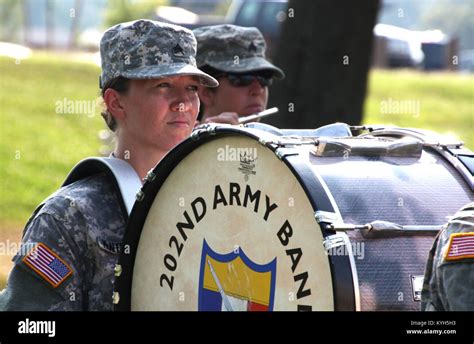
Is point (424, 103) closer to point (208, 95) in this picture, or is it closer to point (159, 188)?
point (208, 95)

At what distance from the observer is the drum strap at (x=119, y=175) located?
3.92m

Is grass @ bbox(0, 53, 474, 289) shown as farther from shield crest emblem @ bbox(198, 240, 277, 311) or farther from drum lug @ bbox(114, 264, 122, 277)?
shield crest emblem @ bbox(198, 240, 277, 311)

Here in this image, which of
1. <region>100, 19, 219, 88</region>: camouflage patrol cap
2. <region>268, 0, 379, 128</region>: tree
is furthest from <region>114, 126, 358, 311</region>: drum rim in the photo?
<region>268, 0, 379, 128</region>: tree

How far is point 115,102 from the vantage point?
415cm

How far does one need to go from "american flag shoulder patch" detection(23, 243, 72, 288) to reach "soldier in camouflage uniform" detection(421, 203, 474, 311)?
118cm

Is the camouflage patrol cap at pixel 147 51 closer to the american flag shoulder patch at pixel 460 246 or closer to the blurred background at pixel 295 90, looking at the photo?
the blurred background at pixel 295 90

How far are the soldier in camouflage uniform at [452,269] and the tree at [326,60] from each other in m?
5.56

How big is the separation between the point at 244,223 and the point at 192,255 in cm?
27

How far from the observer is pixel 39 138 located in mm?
14984

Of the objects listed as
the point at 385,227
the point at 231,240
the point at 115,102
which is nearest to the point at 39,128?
the point at 115,102

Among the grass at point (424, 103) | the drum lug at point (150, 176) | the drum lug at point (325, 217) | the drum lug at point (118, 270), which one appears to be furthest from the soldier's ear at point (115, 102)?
the grass at point (424, 103)

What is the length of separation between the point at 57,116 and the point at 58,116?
0.06 ft

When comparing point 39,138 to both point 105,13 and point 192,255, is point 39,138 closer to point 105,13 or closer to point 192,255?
point 192,255

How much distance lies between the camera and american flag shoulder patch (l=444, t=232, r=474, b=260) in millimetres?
2992
